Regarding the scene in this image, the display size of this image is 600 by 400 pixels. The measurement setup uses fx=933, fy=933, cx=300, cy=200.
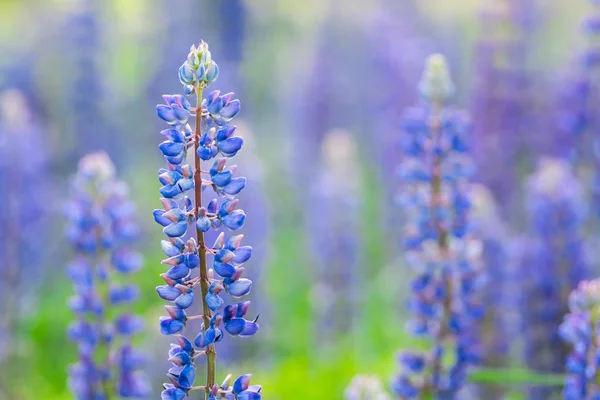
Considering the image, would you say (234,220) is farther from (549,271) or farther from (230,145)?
(549,271)

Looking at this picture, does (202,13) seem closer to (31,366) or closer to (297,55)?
(297,55)

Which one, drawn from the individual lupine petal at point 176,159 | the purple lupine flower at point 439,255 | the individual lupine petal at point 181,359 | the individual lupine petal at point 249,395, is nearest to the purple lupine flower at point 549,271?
the purple lupine flower at point 439,255

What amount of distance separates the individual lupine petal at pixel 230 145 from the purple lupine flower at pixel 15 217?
397cm

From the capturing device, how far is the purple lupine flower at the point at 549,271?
458 cm

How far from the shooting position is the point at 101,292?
12.9 feet

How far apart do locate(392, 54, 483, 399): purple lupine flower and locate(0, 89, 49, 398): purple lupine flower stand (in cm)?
325

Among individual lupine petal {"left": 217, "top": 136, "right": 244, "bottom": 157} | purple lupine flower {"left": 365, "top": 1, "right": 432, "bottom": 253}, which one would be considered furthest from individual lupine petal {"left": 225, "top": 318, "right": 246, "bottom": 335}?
purple lupine flower {"left": 365, "top": 1, "right": 432, "bottom": 253}

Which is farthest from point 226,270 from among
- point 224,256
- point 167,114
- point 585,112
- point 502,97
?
point 502,97

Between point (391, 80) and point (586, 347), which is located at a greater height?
point (391, 80)

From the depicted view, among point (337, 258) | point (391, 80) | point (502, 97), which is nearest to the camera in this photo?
point (337, 258)

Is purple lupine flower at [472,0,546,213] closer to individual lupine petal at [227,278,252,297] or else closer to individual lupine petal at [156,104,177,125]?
individual lupine petal at [227,278,252,297]

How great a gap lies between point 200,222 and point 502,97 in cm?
473

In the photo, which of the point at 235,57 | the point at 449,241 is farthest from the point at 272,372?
the point at 235,57

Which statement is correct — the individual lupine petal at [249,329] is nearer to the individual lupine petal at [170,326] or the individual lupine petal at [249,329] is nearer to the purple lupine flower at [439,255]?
the individual lupine petal at [170,326]
